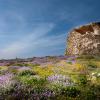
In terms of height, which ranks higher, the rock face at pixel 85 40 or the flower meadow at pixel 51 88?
the rock face at pixel 85 40

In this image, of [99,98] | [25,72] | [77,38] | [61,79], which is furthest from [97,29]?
[99,98]

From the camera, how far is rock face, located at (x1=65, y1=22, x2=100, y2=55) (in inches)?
1369

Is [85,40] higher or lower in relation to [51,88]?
higher

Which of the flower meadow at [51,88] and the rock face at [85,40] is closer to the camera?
the flower meadow at [51,88]

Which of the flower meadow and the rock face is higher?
the rock face

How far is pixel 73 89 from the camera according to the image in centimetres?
1594

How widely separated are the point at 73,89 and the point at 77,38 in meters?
21.5

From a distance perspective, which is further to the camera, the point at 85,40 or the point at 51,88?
the point at 85,40

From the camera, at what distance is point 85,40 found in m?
35.6

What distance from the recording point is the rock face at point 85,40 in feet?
114

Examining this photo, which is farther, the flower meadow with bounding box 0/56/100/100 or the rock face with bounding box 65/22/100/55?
the rock face with bounding box 65/22/100/55

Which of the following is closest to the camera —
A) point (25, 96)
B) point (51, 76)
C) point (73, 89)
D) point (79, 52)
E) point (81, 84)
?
point (25, 96)

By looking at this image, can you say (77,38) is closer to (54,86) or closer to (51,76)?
(51,76)

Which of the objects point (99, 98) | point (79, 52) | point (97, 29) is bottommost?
point (99, 98)
